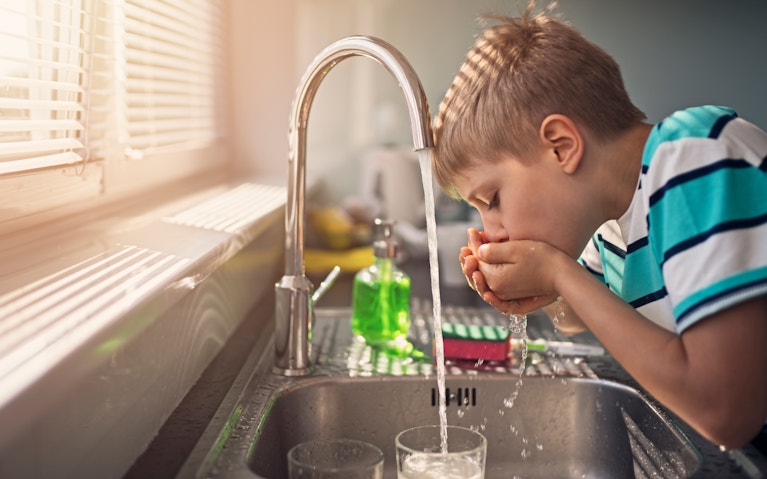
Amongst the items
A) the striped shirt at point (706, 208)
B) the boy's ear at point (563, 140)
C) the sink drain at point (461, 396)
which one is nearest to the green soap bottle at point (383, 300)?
the sink drain at point (461, 396)

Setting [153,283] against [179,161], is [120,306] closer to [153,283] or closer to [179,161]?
[153,283]

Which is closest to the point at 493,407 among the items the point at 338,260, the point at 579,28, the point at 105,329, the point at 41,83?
the point at 105,329

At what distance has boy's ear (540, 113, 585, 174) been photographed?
0.97 meters

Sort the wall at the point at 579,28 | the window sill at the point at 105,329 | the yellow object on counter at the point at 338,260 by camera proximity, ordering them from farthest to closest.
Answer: the wall at the point at 579,28 → the yellow object on counter at the point at 338,260 → the window sill at the point at 105,329

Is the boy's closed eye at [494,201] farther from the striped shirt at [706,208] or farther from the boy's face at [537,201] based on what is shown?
the striped shirt at [706,208]

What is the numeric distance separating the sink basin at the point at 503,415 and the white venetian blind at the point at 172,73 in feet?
1.95

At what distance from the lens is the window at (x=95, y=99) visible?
1018mm

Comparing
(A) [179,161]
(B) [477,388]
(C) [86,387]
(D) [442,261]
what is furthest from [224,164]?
(C) [86,387]

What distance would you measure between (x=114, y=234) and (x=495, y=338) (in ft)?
1.86

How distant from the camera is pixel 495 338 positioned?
124 cm

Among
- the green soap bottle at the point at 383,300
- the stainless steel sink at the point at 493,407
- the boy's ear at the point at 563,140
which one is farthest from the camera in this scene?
the green soap bottle at the point at 383,300

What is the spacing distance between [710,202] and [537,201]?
235 mm

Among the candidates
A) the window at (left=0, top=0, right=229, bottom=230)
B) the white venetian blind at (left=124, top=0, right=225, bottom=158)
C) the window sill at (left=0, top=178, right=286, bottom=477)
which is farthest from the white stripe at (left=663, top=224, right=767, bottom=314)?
the white venetian blind at (left=124, top=0, right=225, bottom=158)

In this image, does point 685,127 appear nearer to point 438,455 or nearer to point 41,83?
point 438,455
